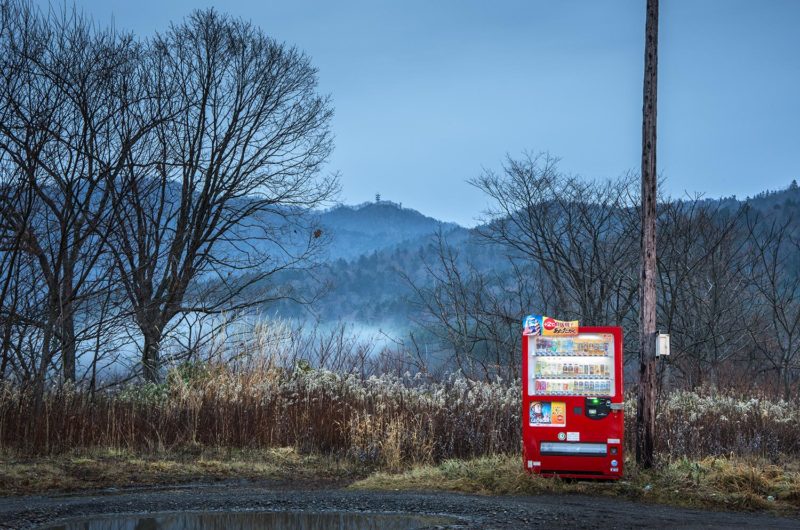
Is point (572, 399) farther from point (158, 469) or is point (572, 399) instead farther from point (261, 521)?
point (158, 469)

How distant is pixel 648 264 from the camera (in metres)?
11.9

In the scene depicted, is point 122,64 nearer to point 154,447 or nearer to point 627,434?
point 154,447

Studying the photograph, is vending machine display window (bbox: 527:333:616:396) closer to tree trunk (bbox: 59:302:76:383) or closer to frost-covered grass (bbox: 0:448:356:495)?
frost-covered grass (bbox: 0:448:356:495)

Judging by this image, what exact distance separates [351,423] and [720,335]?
1789 cm

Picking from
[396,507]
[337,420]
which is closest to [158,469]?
[337,420]

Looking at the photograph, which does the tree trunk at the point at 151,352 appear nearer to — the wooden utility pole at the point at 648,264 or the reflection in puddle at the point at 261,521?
the reflection in puddle at the point at 261,521

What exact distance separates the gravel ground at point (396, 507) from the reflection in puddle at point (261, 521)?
0.26 m

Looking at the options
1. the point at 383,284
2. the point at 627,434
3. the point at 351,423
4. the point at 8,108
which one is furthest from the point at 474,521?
the point at 383,284

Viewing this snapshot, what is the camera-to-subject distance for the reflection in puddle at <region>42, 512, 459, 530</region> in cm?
896

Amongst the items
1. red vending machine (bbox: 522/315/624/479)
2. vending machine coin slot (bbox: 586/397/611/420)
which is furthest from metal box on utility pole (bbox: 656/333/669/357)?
vending machine coin slot (bbox: 586/397/611/420)

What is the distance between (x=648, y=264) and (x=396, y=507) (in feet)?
15.8

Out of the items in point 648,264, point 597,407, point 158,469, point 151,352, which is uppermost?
point 648,264

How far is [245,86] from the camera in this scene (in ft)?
85.2

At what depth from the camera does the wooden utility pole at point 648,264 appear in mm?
11641
